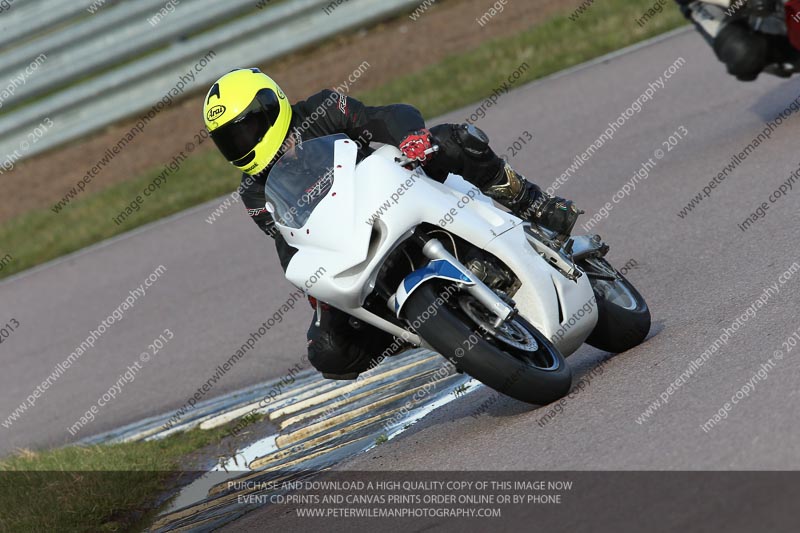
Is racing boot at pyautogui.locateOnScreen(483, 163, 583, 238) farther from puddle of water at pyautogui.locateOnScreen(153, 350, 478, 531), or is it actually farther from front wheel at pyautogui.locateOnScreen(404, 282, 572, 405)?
puddle of water at pyautogui.locateOnScreen(153, 350, 478, 531)

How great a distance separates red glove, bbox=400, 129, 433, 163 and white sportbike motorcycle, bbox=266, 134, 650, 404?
0.07m

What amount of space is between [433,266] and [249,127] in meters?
1.11

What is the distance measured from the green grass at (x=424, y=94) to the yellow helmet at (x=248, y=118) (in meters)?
7.99

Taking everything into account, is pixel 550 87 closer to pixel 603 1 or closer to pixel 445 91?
pixel 445 91

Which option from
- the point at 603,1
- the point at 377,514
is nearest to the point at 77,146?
the point at 603,1

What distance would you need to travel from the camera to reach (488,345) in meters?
4.58

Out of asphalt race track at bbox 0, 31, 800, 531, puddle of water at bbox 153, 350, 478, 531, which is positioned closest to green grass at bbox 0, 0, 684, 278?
asphalt race track at bbox 0, 31, 800, 531

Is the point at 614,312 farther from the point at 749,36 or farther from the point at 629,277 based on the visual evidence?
the point at 749,36

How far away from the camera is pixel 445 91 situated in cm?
1401

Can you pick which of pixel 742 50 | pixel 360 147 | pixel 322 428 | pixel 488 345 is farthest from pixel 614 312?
pixel 742 50

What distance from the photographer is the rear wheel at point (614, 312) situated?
5.42 meters

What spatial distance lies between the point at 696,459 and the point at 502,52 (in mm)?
11309

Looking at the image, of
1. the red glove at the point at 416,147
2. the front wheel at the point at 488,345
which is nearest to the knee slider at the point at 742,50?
the red glove at the point at 416,147

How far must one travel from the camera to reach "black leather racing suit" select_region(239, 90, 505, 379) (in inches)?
207
